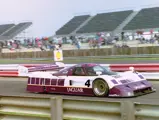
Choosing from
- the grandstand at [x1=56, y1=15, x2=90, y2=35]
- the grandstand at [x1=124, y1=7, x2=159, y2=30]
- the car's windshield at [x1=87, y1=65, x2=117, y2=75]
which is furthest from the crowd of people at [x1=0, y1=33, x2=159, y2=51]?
the car's windshield at [x1=87, y1=65, x2=117, y2=75]

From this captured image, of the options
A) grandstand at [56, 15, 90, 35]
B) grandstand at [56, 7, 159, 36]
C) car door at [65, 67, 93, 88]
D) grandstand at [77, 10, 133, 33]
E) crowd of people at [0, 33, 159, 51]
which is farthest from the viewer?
grandstand at [56, 15, 90, 35]

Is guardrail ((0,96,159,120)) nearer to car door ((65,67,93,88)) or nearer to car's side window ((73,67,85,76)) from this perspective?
car door ((65,67,93,88))

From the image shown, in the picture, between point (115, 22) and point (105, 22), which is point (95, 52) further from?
point (105, 22)

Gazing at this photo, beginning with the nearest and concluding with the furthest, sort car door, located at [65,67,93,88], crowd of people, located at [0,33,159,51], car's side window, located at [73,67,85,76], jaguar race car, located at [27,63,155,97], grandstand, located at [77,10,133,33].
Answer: jaguar race car, located at [27,63,155,97] < car door, located at [65,67,93,88] < car's side window, located at [73,67,85,76] < crowd of people, located at [0,33,159,51] < grandstand, located at [77,10,133,33]

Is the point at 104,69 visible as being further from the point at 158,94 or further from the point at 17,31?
the point at 17,31

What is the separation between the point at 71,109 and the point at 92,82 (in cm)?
633

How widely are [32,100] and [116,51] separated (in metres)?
22.1

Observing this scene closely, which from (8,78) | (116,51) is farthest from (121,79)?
(116,51)

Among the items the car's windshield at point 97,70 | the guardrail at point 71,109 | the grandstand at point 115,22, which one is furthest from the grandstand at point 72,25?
the guardrail at point 71,109

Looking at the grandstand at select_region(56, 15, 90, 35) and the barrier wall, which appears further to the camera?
the grandstand at select_region(56, 15, 90, 35)

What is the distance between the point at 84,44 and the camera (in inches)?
1125

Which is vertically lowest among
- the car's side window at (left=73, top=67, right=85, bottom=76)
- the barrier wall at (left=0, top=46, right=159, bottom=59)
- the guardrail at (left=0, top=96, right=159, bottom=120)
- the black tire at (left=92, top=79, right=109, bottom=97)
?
the black tire at (left=92, top=79, right=109, bottom=97)

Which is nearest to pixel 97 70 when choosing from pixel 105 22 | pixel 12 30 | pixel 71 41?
pixel 71 41

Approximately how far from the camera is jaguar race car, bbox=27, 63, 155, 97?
10.2m
